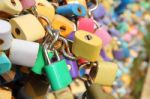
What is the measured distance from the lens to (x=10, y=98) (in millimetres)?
465

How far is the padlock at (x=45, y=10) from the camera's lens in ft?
1.59

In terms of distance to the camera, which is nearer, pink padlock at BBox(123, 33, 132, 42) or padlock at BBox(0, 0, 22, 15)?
padlock at BBox(0, 0, 22, 15)

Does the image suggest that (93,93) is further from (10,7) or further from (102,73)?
(10,7)

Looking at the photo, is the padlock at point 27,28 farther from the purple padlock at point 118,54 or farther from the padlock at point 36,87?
the purple padlock at point 118,54

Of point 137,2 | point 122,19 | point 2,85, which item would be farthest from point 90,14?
point 137,2

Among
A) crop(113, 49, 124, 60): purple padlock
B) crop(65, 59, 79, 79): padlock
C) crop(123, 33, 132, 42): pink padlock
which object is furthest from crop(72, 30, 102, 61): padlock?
crop(123, 33, 132, 42): pink padlock

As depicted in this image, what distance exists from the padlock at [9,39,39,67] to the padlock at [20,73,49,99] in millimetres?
A: 42

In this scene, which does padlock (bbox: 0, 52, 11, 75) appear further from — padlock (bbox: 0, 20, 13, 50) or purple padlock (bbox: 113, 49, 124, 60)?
purple padlock (bbox: 113, 49, 124, 60)

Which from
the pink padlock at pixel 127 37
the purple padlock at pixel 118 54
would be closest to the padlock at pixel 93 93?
the purple padlock at pixel 118 54

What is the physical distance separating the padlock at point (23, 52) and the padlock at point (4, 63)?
17 mm

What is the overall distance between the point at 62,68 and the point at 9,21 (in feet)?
0.27

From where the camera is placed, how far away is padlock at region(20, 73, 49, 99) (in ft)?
1.62

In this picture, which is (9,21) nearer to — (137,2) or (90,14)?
(90,14)

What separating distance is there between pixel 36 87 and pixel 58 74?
41 millimetres
